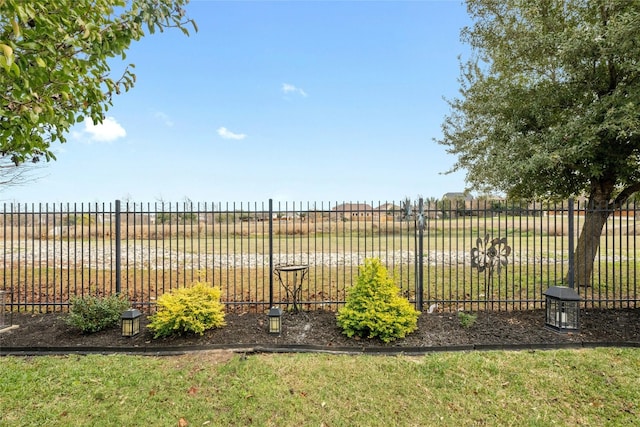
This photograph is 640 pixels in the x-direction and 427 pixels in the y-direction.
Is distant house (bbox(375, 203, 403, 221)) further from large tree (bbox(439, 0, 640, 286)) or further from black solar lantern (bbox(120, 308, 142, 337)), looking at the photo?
black solar lantern (bbox(120, 308, 142, 337))

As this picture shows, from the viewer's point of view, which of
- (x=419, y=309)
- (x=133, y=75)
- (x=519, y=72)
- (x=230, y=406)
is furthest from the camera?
(x=519, y=72)

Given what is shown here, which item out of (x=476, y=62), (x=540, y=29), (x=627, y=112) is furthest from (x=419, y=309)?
(x=476, y=62)

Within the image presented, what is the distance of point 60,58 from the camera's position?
317 centimetres

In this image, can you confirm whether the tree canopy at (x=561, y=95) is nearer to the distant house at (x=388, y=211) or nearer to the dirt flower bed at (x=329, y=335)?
the distant house at (x=388, y=211)

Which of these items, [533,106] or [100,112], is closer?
[100,112]

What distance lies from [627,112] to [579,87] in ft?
5.61

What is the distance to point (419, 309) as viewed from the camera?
5.99 meters

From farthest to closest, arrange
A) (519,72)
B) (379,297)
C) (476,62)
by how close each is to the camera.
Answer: (476,62) < (519,72) < (379,297)

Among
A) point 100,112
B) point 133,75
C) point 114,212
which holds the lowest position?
point 114,212

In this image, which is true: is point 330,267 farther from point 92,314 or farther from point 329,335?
point 92,314

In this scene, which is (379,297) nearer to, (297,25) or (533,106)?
(533,106)

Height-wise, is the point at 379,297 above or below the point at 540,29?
below

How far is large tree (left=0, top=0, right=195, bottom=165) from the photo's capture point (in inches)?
110

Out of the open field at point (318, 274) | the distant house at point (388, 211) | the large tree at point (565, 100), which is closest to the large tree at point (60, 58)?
the open field at point (318, 274)
